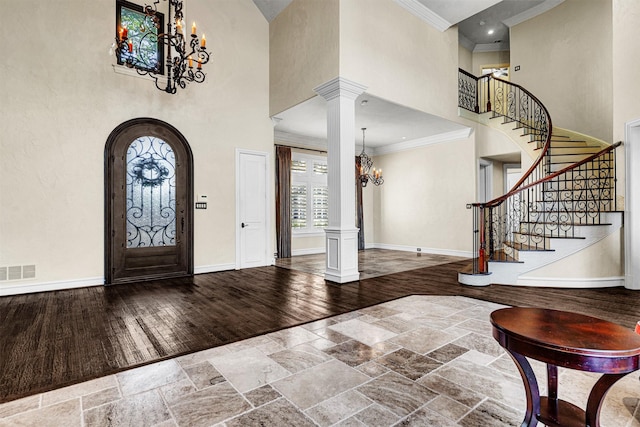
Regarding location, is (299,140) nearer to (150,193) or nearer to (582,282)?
(150,193)

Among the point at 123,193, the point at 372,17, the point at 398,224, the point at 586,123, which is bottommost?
the point at 398,224

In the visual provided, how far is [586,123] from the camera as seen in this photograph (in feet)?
23.9

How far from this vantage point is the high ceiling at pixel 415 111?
20.3 feet

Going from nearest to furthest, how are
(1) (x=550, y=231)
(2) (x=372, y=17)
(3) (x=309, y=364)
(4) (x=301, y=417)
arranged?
(4) (x=301, y=417)
(3) (x=309, y=364)
(1) (x=550, y=231)
(2) (x=372, y=17)

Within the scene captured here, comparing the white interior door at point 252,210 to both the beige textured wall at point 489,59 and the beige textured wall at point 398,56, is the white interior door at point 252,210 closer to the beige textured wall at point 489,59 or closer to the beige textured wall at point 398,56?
the beige textured wall at point 398,56

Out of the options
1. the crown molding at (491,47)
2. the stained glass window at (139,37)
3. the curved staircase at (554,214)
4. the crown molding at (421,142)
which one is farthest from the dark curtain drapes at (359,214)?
the stained glass window at (139,37)

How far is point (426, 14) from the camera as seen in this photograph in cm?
635

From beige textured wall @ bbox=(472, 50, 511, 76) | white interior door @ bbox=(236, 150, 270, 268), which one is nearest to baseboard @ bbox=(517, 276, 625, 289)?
white interior door @ bbox=(236, 150, 270, 268)

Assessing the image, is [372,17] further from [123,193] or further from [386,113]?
[123,193]

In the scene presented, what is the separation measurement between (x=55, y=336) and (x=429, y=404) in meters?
3.23

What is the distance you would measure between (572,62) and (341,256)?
24.1ft

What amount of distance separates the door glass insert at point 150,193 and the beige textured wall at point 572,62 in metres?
8.70

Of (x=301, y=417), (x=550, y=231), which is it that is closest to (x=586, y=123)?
(x=550, y=231)

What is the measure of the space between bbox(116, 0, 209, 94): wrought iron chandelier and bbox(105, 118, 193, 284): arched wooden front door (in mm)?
937
